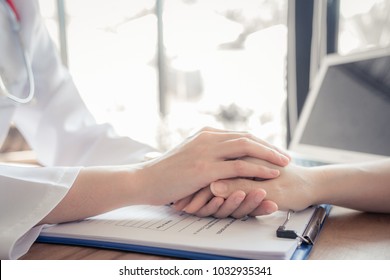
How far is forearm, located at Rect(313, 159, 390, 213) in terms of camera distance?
22.8 inches

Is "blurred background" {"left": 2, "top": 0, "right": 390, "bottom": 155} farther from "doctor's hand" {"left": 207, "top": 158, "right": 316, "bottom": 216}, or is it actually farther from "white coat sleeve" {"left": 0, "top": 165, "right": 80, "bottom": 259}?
"white coat sleeve" {"left": 0, "top": 165, "right": 80, "bottom": 259}

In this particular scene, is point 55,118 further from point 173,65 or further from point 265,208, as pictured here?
point 173,65

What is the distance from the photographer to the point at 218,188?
21.7 inches

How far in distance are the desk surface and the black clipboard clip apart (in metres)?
0.01

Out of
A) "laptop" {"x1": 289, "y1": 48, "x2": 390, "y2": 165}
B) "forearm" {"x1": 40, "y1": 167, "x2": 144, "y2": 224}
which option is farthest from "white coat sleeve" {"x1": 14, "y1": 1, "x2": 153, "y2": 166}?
"laptop" {"x1": 289, "y1": 48, "x2": 390, "y2": 165}

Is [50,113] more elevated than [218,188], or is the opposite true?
[50,113]

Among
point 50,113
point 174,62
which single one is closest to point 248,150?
point 50,113

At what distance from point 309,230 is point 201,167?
18 centimetres

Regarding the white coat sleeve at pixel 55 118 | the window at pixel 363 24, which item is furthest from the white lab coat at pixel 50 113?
the window at pixel 363 24

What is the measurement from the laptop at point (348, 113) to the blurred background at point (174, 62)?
1.40 m

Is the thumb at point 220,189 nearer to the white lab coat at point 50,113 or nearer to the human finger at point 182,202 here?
the human finger at point 182,202

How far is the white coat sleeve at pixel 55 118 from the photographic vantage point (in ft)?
3.07
